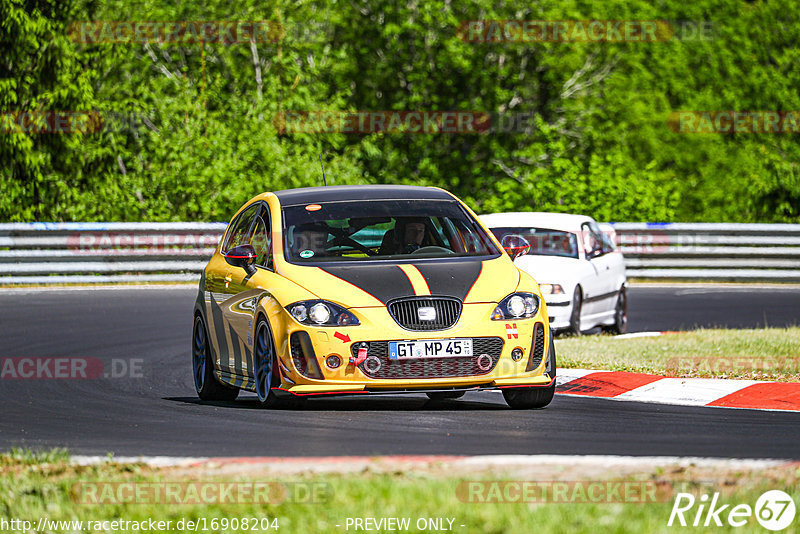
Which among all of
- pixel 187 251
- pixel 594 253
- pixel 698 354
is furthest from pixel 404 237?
pixel 187 251

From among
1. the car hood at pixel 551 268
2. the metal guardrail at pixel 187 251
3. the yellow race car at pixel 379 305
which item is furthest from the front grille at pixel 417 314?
the metal guardrail at pixel 187 251

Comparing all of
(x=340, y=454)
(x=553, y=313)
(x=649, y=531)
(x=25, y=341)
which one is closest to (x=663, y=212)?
(x=553, y=313)

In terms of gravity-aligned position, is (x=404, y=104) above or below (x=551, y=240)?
above

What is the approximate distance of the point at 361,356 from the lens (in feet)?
30.9

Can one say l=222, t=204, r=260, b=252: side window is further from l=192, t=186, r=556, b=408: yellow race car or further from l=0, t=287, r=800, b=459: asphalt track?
l=0, t=287, r=800, b=459: asphalt track

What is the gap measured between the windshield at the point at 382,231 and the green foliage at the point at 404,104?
8406mm

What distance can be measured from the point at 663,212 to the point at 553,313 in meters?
15.1

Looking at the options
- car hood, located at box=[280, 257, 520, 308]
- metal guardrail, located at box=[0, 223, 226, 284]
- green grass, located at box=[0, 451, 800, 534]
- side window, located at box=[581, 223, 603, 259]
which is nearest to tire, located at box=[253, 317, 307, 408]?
car hood, located at box=[280, 257, 520, 308]

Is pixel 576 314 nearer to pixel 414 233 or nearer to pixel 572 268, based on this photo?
pixel 572 268

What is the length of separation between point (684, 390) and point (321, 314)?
10.6 feet

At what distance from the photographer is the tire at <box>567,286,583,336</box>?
55.0ft

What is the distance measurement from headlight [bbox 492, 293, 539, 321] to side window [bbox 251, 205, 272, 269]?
1667 mm

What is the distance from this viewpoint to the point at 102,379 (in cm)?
1272

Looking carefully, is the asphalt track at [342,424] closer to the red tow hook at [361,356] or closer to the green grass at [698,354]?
the red tow hook at [361,356]
